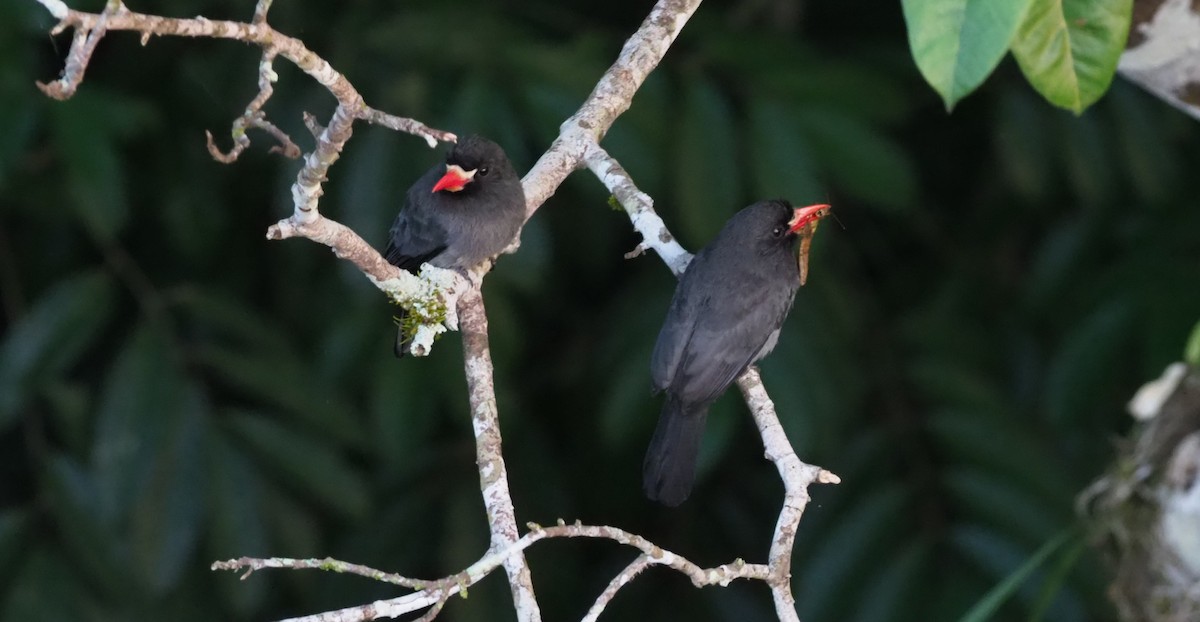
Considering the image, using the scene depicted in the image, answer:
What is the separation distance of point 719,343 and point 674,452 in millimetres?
297

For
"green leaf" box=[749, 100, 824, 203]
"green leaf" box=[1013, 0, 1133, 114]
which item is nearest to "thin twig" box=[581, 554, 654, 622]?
"green leaf" box=[1013, 0, 1133, 114]

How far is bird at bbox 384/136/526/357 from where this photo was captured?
3.43 m

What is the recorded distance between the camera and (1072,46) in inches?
84.4

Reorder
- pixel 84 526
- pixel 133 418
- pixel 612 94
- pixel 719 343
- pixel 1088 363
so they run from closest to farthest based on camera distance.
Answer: pixel 612 94 → pixel 719 343 → pixel 133 418 → pixel 84 526 → pixel 1088 363

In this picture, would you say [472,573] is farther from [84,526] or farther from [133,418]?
[84,526]

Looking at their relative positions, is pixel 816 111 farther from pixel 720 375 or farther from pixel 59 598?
pixel 59 598

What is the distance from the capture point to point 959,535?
3.93 m

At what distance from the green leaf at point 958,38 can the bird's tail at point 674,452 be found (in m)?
1.75

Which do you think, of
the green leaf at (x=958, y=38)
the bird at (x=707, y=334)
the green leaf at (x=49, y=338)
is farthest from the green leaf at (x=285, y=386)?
the green leaf at (x=958, y=38)

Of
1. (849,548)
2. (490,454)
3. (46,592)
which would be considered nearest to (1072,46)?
(490,454)

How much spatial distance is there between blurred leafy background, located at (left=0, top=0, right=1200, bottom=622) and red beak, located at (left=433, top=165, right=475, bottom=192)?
31 cm

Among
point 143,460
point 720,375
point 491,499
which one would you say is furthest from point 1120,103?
point 143,460

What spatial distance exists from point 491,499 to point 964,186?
333 centimetres

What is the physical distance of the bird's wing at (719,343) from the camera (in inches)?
133
